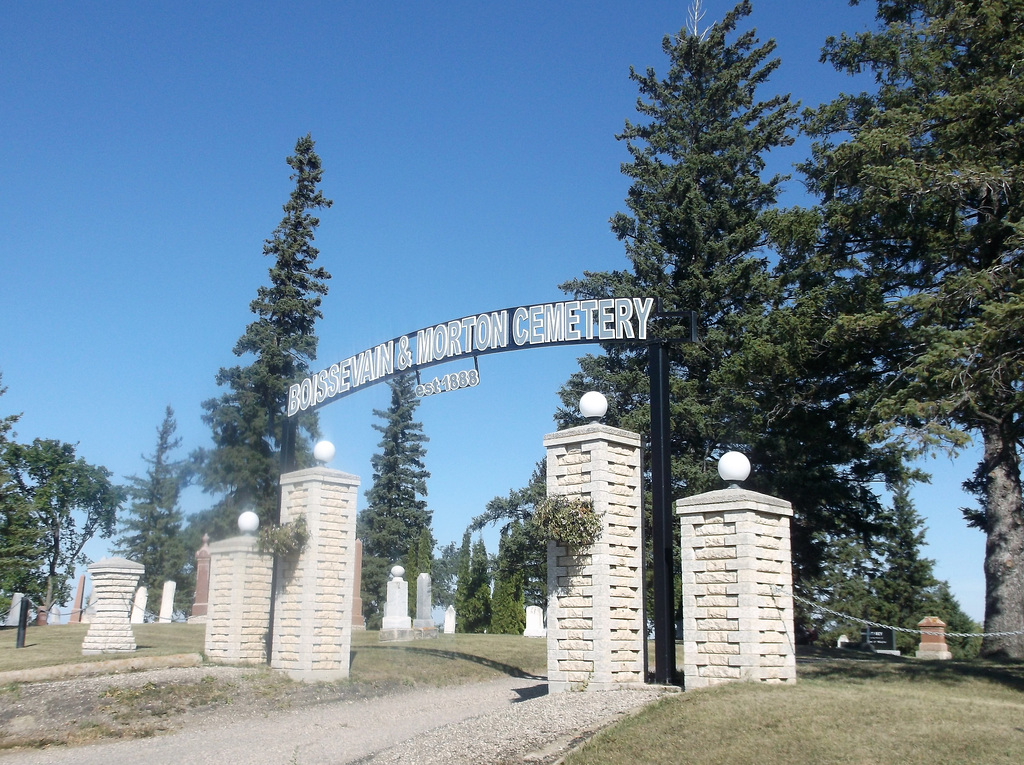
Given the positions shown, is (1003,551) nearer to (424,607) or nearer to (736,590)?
(736,590)

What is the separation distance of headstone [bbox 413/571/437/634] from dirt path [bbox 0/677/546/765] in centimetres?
928

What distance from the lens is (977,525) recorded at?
21891 mm

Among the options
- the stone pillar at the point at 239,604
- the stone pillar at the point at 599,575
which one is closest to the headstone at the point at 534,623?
the stone pillar at the point at 239,604

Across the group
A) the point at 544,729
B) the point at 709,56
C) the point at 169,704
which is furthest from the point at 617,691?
the point at 709,56

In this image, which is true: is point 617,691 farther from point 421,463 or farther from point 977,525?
point 421,463

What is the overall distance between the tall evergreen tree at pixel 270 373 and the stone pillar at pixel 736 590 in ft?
69.4

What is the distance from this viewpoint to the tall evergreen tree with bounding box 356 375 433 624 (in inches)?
1722

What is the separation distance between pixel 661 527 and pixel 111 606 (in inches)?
473

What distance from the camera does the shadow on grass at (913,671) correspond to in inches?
519

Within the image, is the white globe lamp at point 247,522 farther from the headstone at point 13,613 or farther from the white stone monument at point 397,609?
the headstone at point 13,613

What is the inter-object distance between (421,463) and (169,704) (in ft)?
115

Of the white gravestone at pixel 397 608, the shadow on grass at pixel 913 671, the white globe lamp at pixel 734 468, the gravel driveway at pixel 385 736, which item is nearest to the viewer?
the gravel driveway at pixel 385 736

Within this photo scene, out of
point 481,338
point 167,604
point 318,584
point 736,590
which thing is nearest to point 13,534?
point 167,604

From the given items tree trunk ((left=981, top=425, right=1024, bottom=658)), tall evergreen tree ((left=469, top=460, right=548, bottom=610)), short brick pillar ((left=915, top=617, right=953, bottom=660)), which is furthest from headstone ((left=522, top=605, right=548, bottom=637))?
tree trunk ((left=981, top=425, right=1024, bottom=658))
